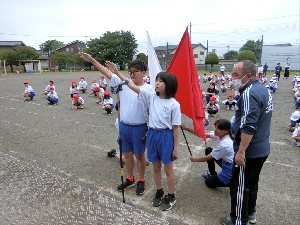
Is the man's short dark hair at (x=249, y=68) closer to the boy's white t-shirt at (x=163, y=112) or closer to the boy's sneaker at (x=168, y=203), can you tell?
the boy's white t-shirt at (x=163, y=112)

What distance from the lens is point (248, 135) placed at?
89.4 inches

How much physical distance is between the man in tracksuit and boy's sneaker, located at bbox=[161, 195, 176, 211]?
709 millimetres

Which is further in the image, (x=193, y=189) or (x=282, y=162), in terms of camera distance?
(x=282, y=162)

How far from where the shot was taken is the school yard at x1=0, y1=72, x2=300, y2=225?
2.91 m

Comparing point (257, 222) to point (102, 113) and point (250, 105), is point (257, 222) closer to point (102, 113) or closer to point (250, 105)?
point (250, 105)

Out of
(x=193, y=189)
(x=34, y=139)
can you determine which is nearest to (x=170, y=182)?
(x=193, y=189)

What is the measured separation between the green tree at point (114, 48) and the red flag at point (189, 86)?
45370 mm

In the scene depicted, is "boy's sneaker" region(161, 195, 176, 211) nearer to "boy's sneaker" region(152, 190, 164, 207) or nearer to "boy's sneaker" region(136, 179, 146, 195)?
"boy's sneaker" region(152, 190, 164, 207)

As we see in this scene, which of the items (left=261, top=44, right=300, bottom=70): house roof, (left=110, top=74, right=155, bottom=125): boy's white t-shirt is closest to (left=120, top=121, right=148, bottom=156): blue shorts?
(left=110, top=74, right=155, bottom=125): boy's white t-shirt

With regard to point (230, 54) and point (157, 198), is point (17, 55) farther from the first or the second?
point (230, 54)

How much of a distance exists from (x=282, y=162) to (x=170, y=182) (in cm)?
283

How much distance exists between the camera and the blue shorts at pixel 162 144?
2.86 meters

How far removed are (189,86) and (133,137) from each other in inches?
41.1

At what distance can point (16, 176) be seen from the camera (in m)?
3.87
